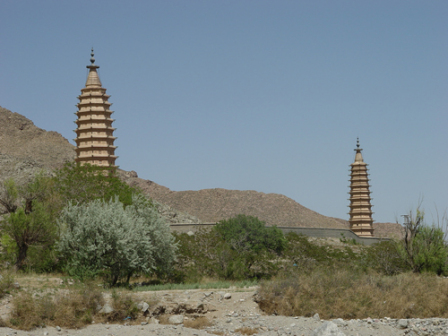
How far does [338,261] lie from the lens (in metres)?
36.4

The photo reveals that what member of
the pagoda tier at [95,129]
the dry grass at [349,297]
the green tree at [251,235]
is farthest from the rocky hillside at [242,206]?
the dry grass at [349,297]

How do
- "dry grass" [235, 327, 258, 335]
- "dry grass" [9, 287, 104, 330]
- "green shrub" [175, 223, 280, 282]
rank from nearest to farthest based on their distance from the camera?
"dry grass" [9, 287, 104, 330]
"dry grass" [235, 327, 258, 335]
"green shrub" [175, 223, 280, 282]

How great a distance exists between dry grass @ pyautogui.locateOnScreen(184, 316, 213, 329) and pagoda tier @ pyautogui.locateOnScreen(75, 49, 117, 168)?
→ 30201 mm

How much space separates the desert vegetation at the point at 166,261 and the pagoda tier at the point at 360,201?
22677 millimetres

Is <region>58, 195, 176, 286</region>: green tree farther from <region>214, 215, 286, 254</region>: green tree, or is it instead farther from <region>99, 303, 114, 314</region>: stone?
<region>214, 215, 286, 254</region>: green tree

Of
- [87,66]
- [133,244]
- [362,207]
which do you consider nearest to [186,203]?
[362,207]

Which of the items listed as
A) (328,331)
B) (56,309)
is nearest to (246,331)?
(328,331)

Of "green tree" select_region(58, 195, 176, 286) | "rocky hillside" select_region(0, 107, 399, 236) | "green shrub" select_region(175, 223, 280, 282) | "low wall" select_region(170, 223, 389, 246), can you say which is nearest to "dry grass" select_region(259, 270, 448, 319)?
"green tree" select_region(58, 195, 176, 286)

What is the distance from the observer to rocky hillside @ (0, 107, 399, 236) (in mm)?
92875

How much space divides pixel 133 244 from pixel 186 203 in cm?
7019

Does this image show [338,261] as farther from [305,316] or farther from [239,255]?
[305,316]

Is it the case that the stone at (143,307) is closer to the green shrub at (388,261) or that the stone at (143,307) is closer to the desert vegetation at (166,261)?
the desert vegetation at (166,261)

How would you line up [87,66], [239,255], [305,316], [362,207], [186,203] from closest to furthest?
[305,316], [239,255], [87,66], [362,207], [186,203]

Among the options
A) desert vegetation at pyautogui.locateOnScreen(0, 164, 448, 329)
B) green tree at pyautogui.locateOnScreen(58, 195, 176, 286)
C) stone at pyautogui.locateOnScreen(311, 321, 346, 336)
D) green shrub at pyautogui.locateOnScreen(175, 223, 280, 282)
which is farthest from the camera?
green shrub at pyautogui.locateOnScreen(175, 223, 280, 282)
